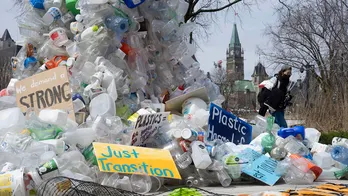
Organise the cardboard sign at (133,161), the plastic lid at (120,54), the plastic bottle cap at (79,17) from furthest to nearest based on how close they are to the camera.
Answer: the plastic bottle cap at (79,17) < the plastic lid at (120,54) < the cardboard sign at (133,161)

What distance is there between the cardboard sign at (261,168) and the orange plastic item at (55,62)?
8.95ft

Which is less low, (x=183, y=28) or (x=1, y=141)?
(x=183, y=28)

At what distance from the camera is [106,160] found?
3775mm

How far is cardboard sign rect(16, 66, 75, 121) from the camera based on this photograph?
4766 millimetres

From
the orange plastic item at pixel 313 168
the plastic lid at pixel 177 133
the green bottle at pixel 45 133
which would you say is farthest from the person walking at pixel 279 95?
the green bottle at pixel 45 133

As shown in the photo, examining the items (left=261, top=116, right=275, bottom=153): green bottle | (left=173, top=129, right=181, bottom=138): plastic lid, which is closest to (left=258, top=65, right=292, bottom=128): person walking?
(left=261, top=116, right=275, bottom=153): green bottle

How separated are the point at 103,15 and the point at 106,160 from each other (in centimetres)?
227

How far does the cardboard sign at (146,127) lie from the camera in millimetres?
4305

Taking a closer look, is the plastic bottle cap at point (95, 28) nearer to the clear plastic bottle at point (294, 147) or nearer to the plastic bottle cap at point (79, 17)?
the plastic bottle cap at point (79, 17)

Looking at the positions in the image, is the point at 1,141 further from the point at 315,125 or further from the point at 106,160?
the point at 315,125

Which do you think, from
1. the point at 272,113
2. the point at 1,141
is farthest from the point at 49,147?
the point at 272,113

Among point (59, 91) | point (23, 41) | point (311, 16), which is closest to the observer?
point (59, 91)

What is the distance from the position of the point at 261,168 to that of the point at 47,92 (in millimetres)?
2362

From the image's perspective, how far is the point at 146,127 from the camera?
14.6 ft
